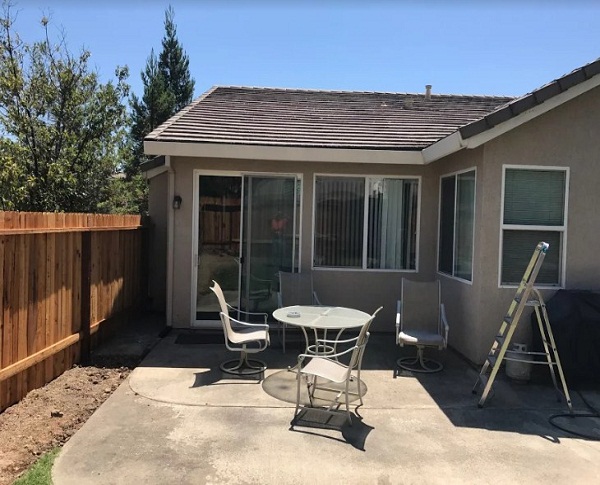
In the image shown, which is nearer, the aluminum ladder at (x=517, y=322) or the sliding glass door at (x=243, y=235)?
the aluminum ladder at (x=517, y=322)

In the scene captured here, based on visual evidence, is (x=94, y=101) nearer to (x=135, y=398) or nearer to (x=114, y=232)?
(x=114, y=232)

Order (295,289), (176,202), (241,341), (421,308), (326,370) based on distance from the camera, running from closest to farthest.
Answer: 1. (326,370)
2. (241,341)
3. (421,308)
4. (295,289)
5. (176,202)

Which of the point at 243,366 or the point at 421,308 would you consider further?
the point at 421,308

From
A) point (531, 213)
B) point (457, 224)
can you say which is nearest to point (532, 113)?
point (531, 213)

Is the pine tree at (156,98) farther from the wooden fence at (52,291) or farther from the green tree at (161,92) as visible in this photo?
the wooden fence at (52,291)

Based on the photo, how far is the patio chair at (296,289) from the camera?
7180 millimetres

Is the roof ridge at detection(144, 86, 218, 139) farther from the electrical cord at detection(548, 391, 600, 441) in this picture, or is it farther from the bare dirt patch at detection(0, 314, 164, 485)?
the electrical cord at detection(548, 391, 600, 441)

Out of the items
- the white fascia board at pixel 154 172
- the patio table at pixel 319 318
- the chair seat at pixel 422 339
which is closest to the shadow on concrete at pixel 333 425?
the patio table at pixel 319 318

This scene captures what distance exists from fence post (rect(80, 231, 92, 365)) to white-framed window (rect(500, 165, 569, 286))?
203 inches

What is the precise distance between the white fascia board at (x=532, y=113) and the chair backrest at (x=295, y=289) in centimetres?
309

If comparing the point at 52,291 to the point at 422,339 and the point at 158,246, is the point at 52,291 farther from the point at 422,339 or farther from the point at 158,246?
the point at 158,246

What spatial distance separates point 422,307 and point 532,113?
9.20ft

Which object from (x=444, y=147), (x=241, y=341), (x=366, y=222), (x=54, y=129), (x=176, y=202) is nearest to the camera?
(x=241, y=341)

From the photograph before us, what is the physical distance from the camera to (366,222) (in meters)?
7.64
